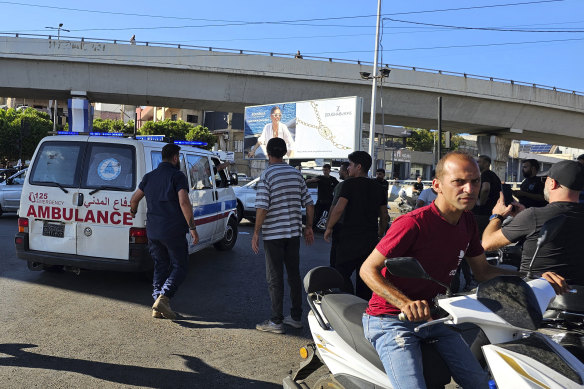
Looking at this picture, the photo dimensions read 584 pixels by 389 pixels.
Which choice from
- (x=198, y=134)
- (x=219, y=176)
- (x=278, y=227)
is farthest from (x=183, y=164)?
(x=198, y=134)

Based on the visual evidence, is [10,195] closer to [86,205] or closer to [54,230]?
[54,230]

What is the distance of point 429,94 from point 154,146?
27.1 metres

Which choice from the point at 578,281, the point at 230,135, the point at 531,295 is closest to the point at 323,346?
the point at 531,295

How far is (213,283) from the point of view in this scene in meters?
7.30

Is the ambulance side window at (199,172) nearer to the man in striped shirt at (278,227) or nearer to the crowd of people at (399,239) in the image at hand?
the crowd of people at (399,239)

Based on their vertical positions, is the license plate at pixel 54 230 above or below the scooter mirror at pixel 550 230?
below

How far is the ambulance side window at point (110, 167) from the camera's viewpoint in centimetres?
652

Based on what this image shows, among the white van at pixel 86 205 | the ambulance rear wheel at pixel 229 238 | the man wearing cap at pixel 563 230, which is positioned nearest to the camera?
the man wearing cap at pixel 563 230

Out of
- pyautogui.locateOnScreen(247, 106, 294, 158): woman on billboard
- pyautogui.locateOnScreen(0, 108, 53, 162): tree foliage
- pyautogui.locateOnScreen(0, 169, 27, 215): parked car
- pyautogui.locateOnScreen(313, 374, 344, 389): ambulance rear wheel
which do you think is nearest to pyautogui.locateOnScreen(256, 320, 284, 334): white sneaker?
pyautogui.locateOnScreen(313, 374, 344, 389): ambulance rear wheel

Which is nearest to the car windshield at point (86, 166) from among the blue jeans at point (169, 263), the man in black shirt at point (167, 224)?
the man in black shirt at point (167, 224)

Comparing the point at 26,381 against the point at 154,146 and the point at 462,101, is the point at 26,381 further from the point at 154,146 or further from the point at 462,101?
the point at 462,101

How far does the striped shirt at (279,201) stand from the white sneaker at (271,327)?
86 centimetres

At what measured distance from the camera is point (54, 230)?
6586mm

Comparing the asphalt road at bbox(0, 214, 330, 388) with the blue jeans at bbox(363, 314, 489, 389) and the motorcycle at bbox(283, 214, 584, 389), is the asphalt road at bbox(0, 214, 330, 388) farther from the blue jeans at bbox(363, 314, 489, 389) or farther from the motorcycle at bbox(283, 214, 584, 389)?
the blue jeans at bbox(363, 314, 489, 389)
